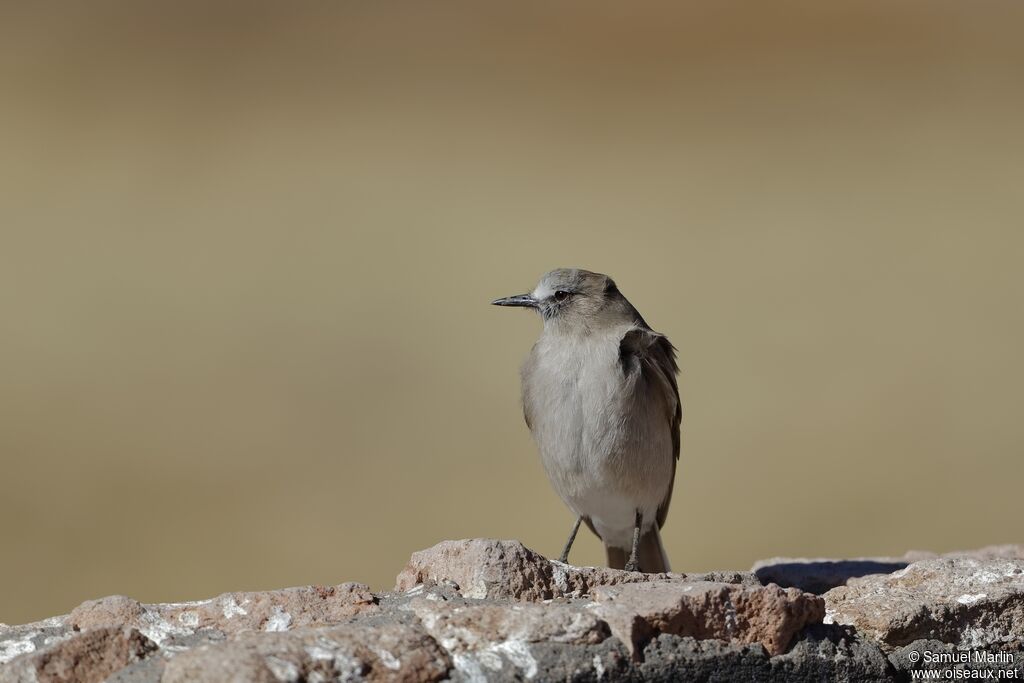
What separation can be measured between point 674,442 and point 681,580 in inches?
94.9

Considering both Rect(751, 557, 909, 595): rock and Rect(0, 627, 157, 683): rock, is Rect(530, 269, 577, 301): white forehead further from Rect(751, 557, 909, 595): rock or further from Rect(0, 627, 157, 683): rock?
Rect(0, 627, 157, 683): rock

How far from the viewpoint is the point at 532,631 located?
3107 mm

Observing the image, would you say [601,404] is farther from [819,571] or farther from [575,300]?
[819,571]

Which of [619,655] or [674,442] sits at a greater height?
[674,442]

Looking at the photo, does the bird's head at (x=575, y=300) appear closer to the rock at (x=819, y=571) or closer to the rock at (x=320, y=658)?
the rock at (x=819, y=571)

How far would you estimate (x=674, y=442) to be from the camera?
20.1 ft

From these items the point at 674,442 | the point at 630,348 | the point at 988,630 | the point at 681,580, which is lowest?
the point at 988,630

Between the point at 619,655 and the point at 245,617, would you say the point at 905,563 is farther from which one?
the point at 245,617

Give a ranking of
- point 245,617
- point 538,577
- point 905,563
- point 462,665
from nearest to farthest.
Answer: point 462,665 < point 245,617 < point 538,577 < point 905,563

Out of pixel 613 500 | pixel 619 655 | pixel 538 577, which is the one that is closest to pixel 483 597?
pixel 538 577

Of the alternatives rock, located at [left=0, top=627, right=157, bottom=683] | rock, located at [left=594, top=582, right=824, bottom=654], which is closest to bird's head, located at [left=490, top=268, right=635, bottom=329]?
rock, located at [left=594, top=582, right=824, bottom=654]

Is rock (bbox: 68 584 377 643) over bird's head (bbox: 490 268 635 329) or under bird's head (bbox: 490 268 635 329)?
under

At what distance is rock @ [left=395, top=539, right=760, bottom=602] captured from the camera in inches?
143

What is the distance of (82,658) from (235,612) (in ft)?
1.67
